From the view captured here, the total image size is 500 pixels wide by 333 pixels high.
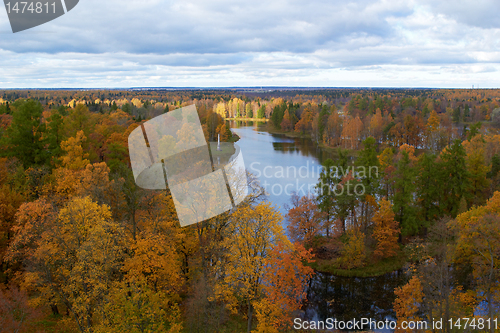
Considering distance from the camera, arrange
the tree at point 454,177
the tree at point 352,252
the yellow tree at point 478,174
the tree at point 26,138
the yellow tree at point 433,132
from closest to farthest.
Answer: the tree at point 352,252, the tree at point 454,177, the tree at point 26,138, the yellow tree at point 478,174, the yellow tree at point 433,132

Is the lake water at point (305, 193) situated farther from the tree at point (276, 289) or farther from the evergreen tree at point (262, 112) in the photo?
the evergreen tree at point (262, 112)

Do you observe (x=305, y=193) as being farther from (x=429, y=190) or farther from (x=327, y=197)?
(x=429, y=190)

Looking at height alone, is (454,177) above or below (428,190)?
above

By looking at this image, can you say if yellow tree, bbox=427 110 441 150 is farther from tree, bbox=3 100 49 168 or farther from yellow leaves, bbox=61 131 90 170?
tree, bbox=3 100 49 168

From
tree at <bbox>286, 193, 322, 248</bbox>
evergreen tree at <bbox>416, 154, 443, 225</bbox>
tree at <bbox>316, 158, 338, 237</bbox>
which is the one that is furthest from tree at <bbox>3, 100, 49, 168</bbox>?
evergreen tree at <bbox>416, 154, 443, 225</bbox>

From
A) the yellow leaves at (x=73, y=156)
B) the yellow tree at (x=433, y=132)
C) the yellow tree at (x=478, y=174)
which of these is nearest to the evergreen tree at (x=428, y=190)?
the yellow tree at (x=478, y=174)

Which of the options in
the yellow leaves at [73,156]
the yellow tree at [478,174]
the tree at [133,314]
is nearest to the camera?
the tree at [133,314]

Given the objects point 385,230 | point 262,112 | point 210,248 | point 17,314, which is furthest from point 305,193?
point 262,112
